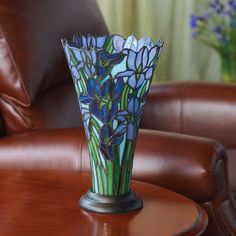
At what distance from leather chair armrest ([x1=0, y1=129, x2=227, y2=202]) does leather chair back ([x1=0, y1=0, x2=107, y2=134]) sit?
17cm

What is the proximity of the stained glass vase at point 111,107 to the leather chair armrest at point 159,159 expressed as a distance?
6.8 inches

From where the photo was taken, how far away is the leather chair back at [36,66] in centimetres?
144

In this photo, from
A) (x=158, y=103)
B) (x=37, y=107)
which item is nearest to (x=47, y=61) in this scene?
(x=37, y=107)

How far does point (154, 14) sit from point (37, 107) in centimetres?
100

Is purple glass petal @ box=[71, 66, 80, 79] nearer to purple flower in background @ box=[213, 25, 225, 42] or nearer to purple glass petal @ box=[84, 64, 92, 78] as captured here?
purple glass petal @ box=[84, 64, 92, 78]

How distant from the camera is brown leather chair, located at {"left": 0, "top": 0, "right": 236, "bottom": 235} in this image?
3.82 feet

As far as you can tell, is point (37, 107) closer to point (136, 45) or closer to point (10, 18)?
point (10, 18)

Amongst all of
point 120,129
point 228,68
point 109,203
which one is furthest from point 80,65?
point 228,68

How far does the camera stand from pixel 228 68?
2178mm

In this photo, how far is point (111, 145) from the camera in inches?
37.6

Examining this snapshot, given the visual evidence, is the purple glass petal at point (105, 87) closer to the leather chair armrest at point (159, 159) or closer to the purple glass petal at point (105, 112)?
the purple glass petal at point (105, 112)

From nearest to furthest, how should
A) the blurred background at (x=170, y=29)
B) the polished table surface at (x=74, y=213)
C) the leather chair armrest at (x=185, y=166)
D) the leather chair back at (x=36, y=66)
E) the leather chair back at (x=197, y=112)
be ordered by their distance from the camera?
the polished table surface at (x=74, y=213) < the leather chair armrest at (x=185, y=166) < the leather chair back at (x=36, y=66) < the leather chair back at (x=197, y=112) < the blurred background at (x=170, y=29)

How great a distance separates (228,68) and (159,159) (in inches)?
42.5

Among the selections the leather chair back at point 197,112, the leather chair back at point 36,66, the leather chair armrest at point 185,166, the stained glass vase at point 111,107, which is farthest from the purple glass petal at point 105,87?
the leather chair back at point 197,112
